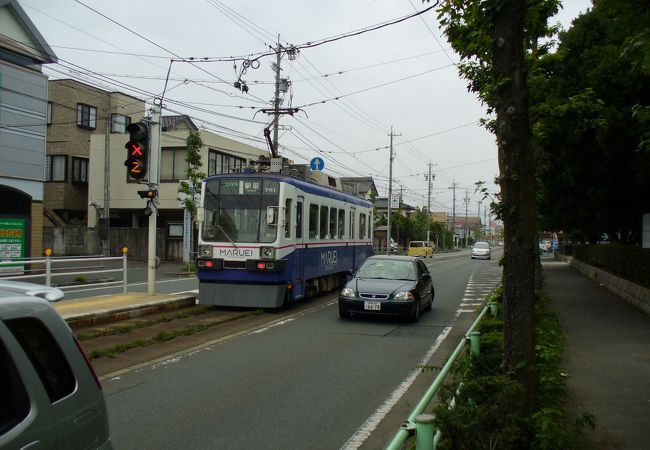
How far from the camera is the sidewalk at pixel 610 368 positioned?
5.52m

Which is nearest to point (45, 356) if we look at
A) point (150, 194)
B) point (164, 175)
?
point (150, 194)

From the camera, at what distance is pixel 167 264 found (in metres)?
34.8

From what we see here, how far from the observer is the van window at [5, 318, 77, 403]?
258 cm

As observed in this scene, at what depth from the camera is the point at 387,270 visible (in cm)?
1398

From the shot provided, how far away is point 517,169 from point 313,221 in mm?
11545

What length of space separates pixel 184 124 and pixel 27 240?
27.2m

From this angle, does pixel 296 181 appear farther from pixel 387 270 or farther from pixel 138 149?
pixel 138 149

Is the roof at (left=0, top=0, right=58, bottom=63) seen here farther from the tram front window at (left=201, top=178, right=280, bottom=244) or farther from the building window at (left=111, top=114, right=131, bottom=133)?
the building window at (left=111, top=114, right=131, bottom=133)

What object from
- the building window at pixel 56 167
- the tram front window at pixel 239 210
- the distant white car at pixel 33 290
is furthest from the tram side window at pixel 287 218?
the building window at pixel 56 167

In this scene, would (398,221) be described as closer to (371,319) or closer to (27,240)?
(27,240)

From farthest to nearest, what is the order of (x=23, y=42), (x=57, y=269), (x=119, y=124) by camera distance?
(x=119, y=124) < (x=57, y=269) < (x=23, y=42)

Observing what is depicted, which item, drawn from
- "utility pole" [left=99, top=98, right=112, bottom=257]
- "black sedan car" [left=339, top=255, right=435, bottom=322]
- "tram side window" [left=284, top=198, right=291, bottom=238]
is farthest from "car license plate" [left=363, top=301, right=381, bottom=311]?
"utility pole" [left=99, top=98, right=112, bottom=257]

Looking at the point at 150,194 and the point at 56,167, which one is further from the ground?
the point at 56,167

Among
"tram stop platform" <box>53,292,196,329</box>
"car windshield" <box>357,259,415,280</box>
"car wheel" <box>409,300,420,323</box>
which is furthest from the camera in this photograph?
"car windshield" <box>357,259,415,280</box>
